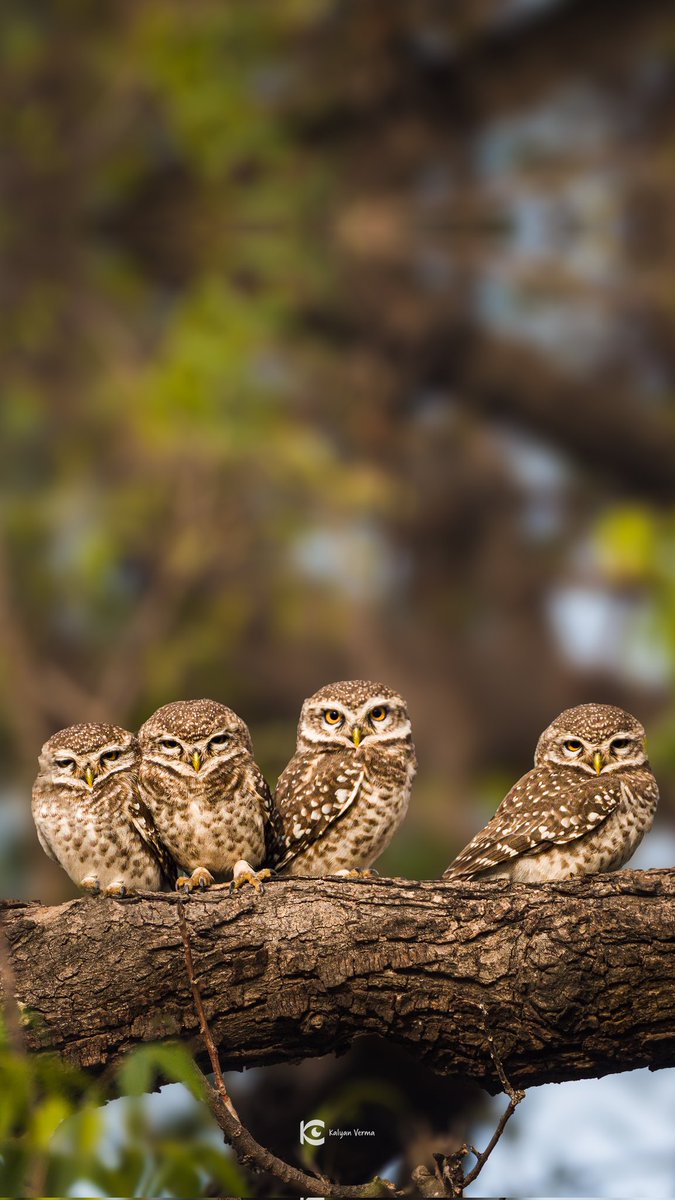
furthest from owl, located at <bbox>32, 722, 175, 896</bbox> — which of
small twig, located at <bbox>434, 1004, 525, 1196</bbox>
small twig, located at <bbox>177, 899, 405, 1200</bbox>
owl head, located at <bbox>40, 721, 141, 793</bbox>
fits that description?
small twig, located at <bbox>434, 1004, 525, 1196</bbox>

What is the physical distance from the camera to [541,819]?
188cm

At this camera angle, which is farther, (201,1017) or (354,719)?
(354,719)

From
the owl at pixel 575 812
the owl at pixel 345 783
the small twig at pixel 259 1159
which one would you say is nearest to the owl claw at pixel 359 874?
the owl at pixel 345 783

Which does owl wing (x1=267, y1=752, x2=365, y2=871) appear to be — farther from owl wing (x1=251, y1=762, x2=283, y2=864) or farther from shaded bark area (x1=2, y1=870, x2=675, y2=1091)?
shaded bark area (x1=2, y1=870, x2=675, y2=1091)

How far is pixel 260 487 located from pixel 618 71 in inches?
162

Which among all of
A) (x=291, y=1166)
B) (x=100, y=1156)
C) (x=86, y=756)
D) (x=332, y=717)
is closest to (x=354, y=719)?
(x=332, y=717)

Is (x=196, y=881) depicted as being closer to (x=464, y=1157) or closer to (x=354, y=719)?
(x=354, y=719)

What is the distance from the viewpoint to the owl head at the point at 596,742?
1.96 meters

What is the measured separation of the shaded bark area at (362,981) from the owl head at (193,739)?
181 millimetres

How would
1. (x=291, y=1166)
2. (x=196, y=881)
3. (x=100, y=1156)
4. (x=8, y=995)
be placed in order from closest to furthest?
1. (x=100, y=1156)
2. (x=291, y=1166)
3. (x=8, y=995)
4. (x=196, y=881)

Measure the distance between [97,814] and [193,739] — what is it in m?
0.15

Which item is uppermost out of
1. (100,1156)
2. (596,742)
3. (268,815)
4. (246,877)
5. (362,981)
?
(596,742)

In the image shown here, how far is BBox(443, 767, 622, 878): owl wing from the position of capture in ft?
6.12

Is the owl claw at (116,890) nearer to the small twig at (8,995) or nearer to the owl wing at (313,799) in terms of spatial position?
the small twig at (8,995)
